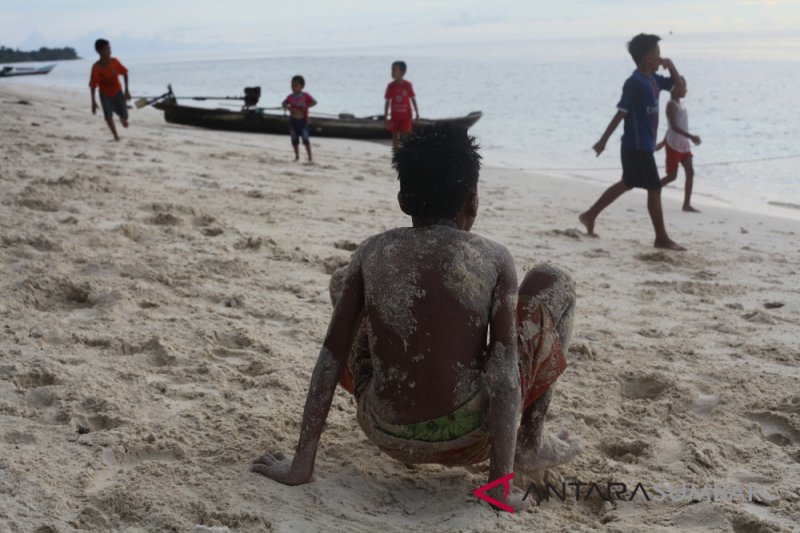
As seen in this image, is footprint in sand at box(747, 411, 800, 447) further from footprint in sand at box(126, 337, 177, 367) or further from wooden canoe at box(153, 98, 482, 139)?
wooden canoe at box(153, 98, 482, 139)

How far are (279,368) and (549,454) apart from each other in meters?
1.28

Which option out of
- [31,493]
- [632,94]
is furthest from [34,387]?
[632,94]

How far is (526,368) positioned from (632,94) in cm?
437

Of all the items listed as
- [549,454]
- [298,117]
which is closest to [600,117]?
[298,117]

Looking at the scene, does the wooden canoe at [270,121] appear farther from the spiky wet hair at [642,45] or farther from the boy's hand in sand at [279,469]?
the boy's hand in sand at [279,469]

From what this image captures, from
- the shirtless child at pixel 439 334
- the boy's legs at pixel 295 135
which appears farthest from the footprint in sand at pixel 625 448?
the boy's legs at pixel 295 135

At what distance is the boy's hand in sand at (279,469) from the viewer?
2.30 metres

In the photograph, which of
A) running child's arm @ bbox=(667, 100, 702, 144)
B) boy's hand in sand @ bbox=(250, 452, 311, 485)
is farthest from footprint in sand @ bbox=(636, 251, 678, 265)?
boy's hand in sand @ bbox=(250, 452, 311, 485)

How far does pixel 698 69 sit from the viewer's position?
44.0 meters

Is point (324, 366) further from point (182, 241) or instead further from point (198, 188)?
point (198, 188)

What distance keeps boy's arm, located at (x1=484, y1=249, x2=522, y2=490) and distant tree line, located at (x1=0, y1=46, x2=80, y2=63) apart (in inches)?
2844

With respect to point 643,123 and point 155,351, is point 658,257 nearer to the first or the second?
point 643,123

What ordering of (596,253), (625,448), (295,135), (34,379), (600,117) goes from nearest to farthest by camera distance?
(625,448)
(34,379)
(596,253)
(295,135)
(600,117)

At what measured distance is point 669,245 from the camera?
6.05m
